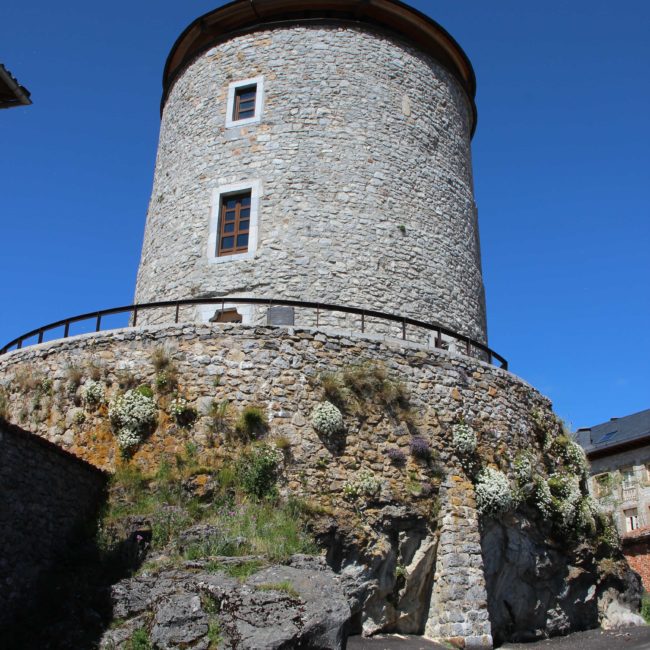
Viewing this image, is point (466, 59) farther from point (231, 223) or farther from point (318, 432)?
point (318, 432)

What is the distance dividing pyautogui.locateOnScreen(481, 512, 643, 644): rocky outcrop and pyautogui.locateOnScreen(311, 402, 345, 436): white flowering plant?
3447 mm

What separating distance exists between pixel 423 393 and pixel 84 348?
666 centimetres

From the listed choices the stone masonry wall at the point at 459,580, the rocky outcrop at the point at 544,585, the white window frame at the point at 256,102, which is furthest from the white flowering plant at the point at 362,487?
the white window frame at the point at 256,102

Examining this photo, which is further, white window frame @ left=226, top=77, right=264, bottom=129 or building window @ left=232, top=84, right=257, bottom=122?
building window @ left=232, top=84, right=257, bottom=122

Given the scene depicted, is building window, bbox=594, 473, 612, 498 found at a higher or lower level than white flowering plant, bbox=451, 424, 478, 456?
higher

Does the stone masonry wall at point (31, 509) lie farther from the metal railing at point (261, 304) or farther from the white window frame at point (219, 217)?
the white window frame at point (219, 217)

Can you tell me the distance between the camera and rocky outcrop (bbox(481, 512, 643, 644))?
1573 cm

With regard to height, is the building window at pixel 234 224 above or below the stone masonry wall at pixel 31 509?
above

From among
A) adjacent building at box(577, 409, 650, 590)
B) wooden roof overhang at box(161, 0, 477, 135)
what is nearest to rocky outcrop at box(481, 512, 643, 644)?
adjacent building at box(577, 409, 650, 590)

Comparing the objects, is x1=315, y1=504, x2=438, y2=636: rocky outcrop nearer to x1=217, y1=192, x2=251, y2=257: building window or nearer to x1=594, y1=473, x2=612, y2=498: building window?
x1=217, y1=192, x2=251, y2=257: building window

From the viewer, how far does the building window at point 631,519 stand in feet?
108

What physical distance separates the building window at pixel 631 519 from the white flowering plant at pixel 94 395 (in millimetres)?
25011

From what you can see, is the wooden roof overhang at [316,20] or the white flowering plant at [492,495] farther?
the wooden roof overhang at [316,20]

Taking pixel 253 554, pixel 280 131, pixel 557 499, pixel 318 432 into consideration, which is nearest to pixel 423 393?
pixel 318 432
